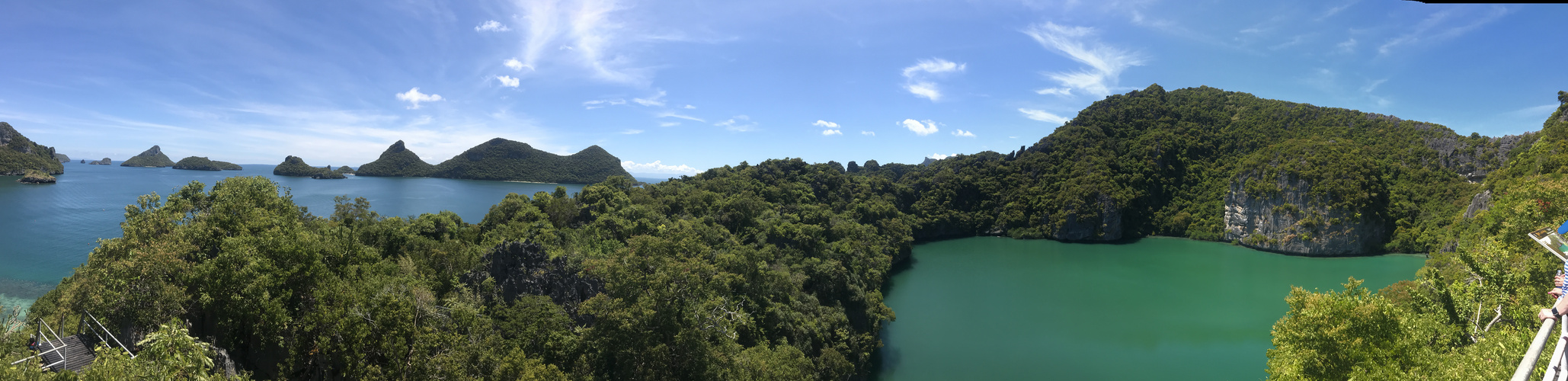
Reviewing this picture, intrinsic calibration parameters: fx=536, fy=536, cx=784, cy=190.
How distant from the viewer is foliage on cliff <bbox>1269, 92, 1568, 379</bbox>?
11.1 metres

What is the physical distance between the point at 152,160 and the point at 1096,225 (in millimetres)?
224434

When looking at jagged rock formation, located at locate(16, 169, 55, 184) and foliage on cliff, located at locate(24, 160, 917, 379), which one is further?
jagged rock formation, located at locate(16, 169, 55, 184)

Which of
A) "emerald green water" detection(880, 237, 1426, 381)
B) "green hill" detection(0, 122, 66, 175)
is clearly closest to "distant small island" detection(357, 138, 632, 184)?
"green hill" detection(0, 122, 66, 175)

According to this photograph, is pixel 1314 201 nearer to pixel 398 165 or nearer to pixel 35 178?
pixel 35 178

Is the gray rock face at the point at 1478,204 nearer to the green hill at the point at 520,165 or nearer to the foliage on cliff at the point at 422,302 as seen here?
the foliage on cliff at the point at 422,302

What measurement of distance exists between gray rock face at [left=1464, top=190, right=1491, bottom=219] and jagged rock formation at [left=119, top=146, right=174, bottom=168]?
24062 cm

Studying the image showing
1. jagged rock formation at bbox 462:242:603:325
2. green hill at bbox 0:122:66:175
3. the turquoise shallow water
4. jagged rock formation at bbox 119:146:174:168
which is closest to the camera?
jagged rock formation at bbox 462:242:603:325

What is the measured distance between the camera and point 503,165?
420 ft

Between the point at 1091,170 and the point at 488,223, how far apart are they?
6959 centimetres

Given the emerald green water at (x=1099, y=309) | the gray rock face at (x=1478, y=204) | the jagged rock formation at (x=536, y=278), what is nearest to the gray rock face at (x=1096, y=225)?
the emerald green water at (x=1099, y=309)

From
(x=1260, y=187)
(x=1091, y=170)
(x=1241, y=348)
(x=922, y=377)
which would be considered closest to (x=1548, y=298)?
(x=1241, y=348)

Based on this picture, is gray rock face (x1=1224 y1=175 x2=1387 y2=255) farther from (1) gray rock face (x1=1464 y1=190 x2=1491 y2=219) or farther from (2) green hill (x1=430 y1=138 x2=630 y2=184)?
(2) green hill (x1=430 y1=138 x2=630 y2=184)

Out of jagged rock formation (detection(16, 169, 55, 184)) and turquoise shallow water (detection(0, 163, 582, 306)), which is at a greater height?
jagged rock formation (detection(16, 169, 55, 184))

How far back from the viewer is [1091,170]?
70188 mm
